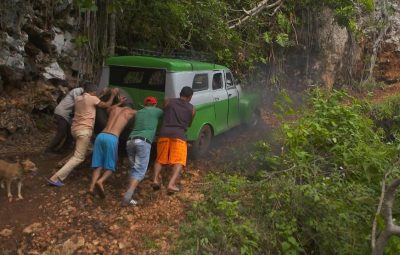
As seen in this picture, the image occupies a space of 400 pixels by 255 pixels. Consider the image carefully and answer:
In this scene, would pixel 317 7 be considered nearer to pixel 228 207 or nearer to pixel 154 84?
pixel 154 84

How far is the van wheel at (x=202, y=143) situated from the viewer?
24.8 feet

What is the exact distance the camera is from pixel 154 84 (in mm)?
7012

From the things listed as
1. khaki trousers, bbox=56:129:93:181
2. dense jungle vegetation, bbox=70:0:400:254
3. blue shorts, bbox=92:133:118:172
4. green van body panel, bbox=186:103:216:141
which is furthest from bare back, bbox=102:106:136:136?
dense jungle vegetation, bbox=70:0:400:254

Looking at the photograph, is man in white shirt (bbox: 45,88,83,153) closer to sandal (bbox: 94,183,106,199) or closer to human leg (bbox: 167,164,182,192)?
sandal (bbox: 94,183,106,199)

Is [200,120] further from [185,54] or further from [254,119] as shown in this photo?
[185,54]

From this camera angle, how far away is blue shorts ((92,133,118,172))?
19.8 ft

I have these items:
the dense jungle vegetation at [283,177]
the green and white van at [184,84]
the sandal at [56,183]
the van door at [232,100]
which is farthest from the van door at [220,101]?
the sandal at [56,183]

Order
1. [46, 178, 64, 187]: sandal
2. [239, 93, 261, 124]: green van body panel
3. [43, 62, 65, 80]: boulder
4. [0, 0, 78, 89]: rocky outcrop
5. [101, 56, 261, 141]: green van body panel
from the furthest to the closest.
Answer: [239, 93, 261, 124]: green van body panel → [43, 62, 65, 80]: boulder → [0, 0, 78, 89]: rocky outcrop → [101, 56, 261, 141]: green van body panel → [46, 178, 64, 187]: sandal

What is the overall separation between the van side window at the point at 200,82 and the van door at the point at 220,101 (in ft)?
0.88

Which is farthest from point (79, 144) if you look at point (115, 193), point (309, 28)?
point (309, 28)

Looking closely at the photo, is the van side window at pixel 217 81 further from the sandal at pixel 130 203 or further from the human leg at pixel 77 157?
the sandal at pixel 130 203

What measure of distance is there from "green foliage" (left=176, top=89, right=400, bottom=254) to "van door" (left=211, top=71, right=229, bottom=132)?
4.12ft

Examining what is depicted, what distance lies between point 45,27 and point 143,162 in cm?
433

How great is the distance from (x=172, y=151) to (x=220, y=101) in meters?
2.11
